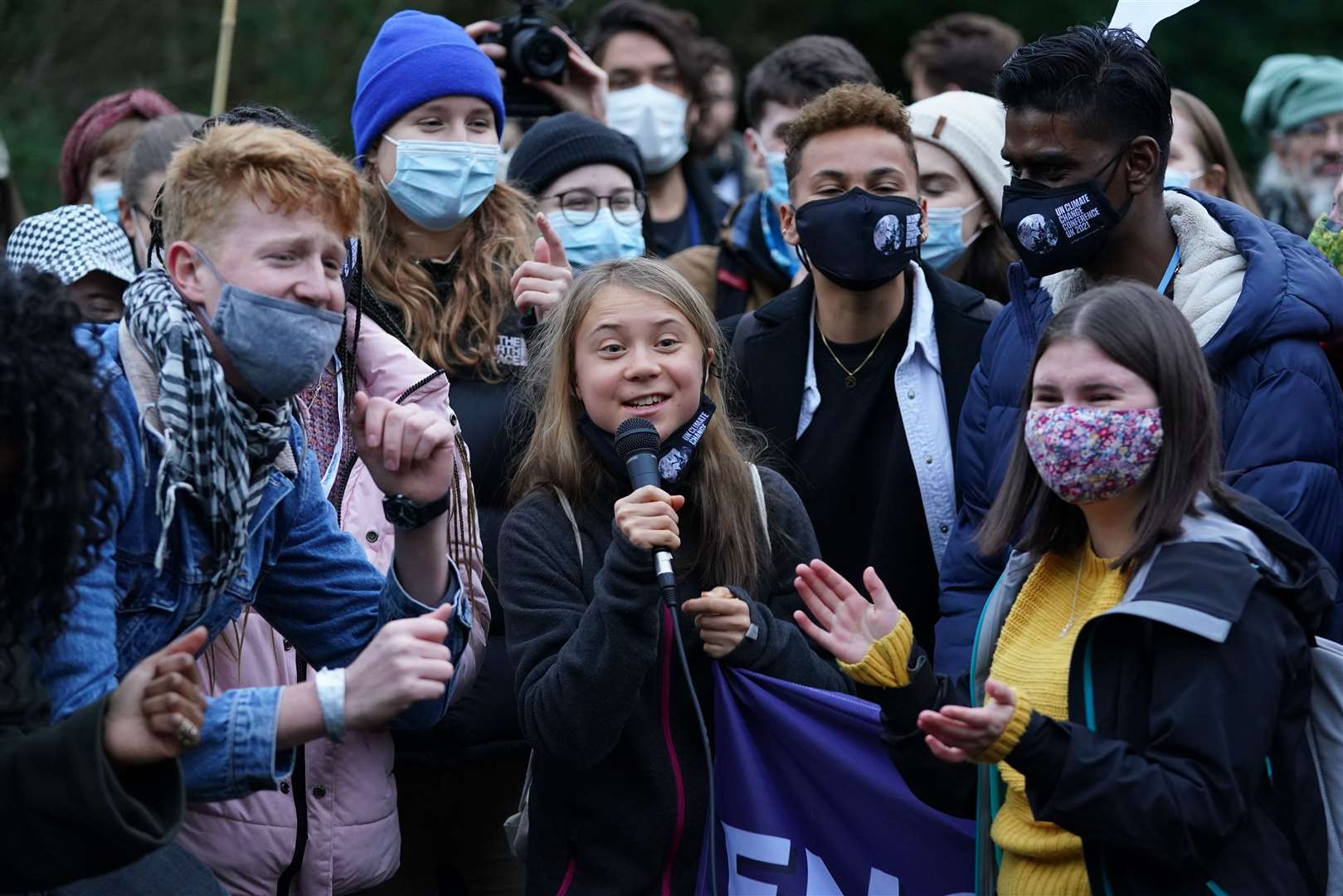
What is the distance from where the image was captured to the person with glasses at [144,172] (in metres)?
6.07

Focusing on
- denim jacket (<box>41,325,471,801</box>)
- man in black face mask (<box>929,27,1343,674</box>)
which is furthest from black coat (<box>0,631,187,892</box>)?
man in black face mask (<box>929,27,1343,674</box>)

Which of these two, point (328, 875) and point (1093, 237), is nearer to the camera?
point (328, 875)

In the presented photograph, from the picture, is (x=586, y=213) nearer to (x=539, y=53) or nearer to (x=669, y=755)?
(x=539, y=53)

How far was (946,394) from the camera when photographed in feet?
16.4

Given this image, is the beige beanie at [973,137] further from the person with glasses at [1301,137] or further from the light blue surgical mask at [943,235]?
the person with glasses at [1301,137]

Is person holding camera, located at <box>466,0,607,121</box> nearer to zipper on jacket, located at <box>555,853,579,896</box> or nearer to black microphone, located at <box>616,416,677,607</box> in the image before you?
black microphone, located at <box>616,416,677,607</box>

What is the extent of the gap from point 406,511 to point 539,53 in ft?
10.8

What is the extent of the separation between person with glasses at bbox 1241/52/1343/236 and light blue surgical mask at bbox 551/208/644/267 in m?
3.20

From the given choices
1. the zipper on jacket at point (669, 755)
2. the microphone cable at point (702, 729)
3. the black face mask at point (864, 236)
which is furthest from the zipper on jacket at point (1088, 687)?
the black face mask at point (864, 236)

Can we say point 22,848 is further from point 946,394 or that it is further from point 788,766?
point 946,394

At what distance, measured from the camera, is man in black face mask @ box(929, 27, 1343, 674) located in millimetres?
4051

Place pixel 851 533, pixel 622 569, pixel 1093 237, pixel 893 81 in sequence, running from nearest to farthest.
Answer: pixel 622 569 < pixel 1093 237 < pixel 851 533 < pixel 893 81

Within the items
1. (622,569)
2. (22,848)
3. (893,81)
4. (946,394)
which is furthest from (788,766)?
(893,81)

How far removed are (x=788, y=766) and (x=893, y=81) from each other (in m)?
13.4
